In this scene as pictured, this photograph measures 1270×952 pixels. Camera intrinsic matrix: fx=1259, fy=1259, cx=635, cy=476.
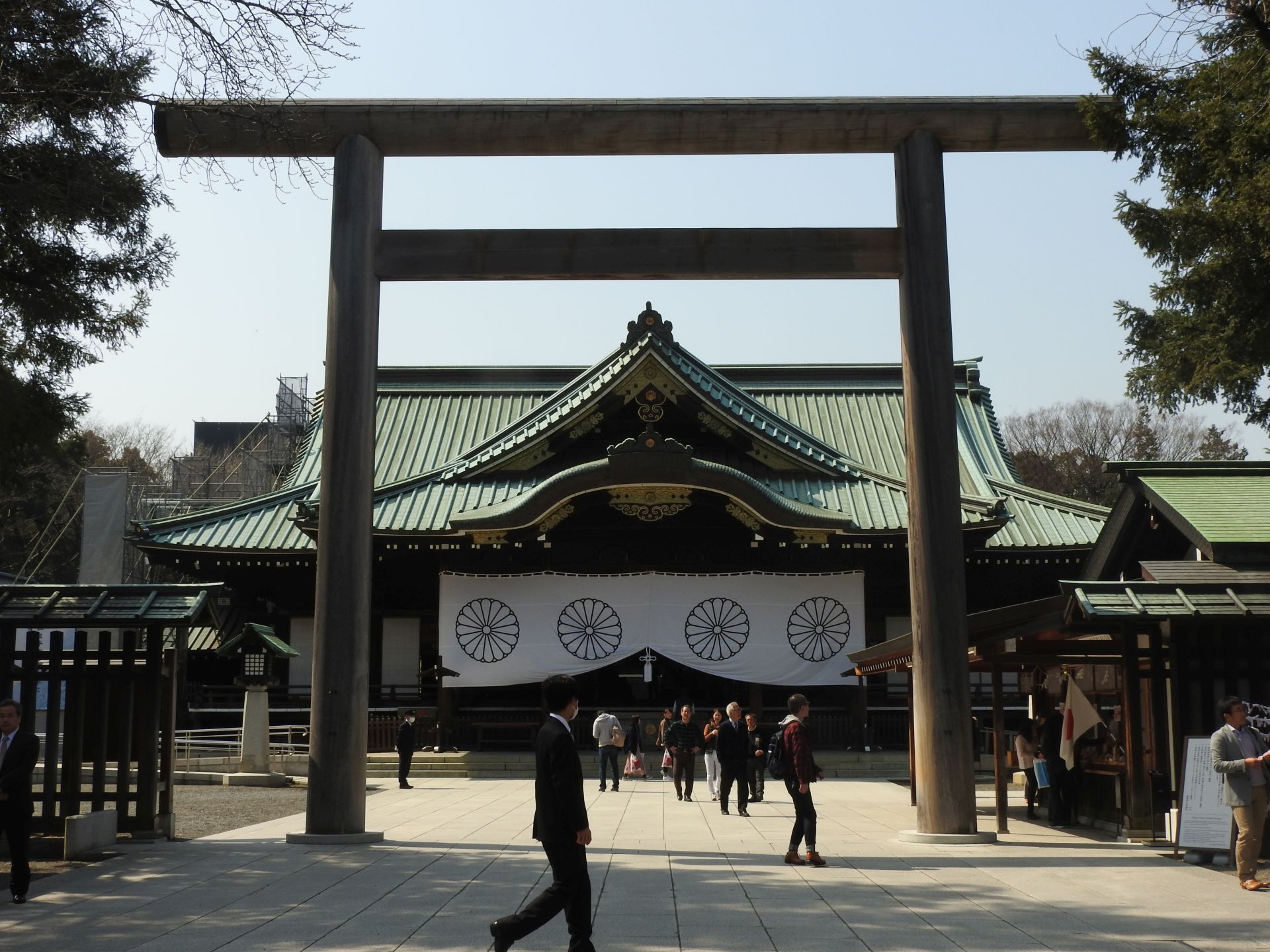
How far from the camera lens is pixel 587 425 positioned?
80.5ft

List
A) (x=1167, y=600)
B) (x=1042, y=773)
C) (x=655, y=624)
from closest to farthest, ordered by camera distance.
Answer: (x=1167, y=600), (x=1042, y=773), (x=655, y=624)

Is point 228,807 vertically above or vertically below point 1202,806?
below

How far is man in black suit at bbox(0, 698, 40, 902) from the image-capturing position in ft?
27.1

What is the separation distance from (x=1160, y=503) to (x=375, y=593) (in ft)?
50.9

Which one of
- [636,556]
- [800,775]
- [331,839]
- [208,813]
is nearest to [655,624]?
[636,556]

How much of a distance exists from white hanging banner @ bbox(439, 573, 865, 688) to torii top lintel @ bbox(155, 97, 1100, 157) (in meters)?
12.2

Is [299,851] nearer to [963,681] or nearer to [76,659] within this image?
[76,659]

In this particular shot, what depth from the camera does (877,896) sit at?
846 centimetres

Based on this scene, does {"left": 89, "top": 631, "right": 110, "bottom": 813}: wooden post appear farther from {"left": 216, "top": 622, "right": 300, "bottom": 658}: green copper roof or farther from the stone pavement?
{"left": 216, "top": 622, "right": 300, "bottom": 658}: green copper roof

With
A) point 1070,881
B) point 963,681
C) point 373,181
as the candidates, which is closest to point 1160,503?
point 963,681

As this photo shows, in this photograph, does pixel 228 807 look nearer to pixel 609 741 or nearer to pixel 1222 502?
pixel 609 741

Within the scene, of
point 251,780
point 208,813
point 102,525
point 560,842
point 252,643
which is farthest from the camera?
point 102,525

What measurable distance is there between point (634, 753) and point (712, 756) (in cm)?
365

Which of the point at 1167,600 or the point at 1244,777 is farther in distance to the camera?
the point at 1167,600
